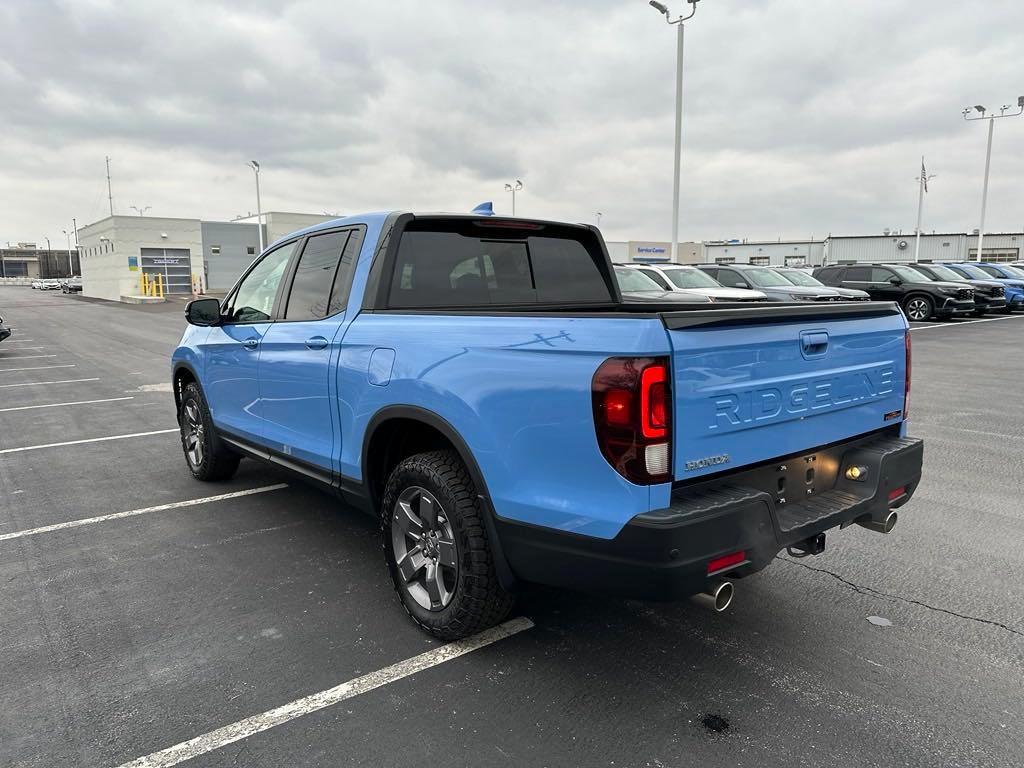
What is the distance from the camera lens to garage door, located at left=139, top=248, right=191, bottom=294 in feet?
165

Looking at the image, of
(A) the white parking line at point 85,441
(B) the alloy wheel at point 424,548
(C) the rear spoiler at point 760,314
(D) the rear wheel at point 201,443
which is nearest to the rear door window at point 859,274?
(A) the white parking line at point 85,441

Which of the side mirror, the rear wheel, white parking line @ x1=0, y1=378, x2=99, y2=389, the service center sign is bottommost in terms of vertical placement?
white parking line @ x1=0, y1=378, x2=99, y2=389

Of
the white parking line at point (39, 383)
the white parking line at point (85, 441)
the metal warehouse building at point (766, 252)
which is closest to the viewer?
the white parking line at point (85, 441)

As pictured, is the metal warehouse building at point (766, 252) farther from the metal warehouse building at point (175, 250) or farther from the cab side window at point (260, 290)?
the cab side window at point (260, 290)

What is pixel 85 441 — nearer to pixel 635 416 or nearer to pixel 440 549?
pixel 440 549

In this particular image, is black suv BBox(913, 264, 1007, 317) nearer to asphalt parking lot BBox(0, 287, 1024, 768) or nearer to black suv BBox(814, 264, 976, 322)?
black suv BBox(814, 264, 976, 322)

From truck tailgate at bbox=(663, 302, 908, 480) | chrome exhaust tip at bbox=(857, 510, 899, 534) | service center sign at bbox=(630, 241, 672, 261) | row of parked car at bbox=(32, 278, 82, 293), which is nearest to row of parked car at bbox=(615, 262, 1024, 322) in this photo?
truck tailgate at bbox=(663, 302, 908, 480)

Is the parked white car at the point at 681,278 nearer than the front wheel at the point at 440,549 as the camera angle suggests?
No

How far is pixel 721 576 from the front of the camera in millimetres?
2584

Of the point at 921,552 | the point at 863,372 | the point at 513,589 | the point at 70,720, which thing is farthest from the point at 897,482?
the point at 70,720

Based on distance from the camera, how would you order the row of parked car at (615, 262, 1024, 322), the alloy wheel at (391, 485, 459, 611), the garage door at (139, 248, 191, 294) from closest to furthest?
the alloy wheel at (391, 485, 459, 611) < the row of parked car at (615, 262, 1024, 322) < the garage door at (139, 248, 191, 294)

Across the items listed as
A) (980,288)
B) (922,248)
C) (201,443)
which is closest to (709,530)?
(201,443)

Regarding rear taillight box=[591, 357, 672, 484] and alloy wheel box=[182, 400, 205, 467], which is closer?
rear taillight box=[591, 357, 672, 484]

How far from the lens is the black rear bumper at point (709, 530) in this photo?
8.02 ft
